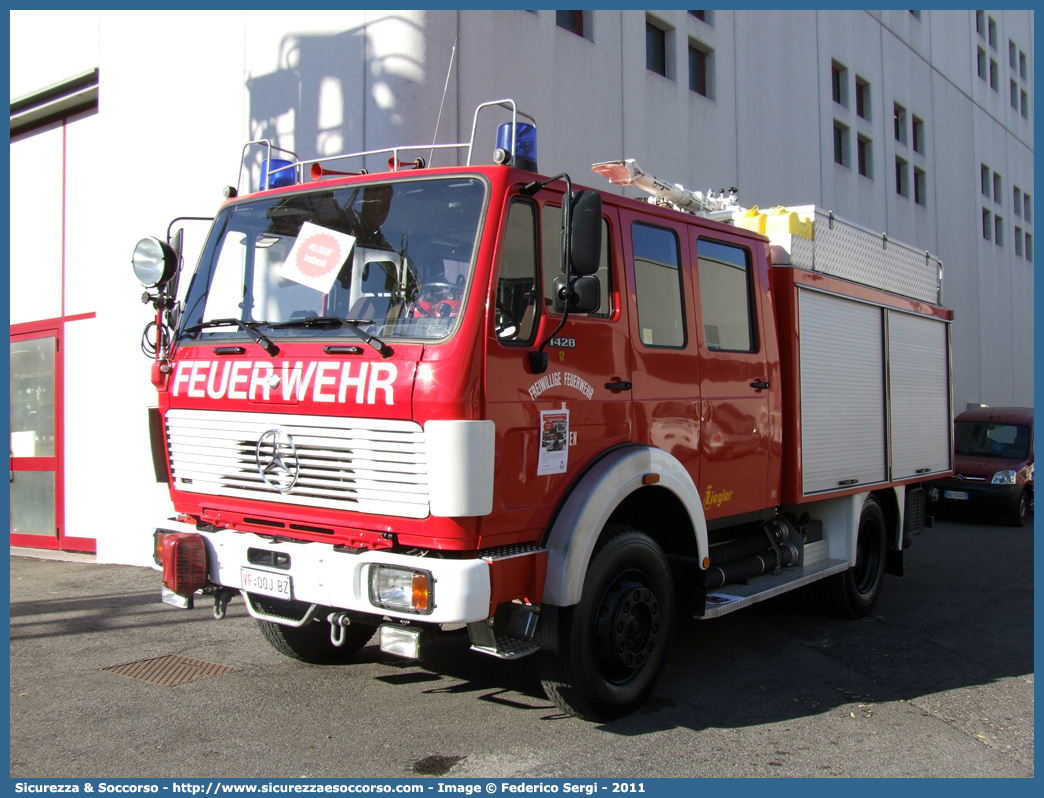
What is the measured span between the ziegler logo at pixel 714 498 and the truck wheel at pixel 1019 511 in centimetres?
918

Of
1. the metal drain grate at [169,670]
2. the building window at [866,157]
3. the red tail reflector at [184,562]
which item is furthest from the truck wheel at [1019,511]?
the red tail reflector at [184,562]

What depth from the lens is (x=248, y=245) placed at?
491 cm

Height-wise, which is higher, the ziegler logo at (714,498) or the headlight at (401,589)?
the ziegler logo at (714,498)

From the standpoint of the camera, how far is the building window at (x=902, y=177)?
21.3 metres

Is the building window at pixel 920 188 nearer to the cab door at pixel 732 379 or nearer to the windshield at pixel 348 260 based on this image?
the cab door at pixel 732 379

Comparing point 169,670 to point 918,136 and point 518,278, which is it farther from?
point 918,136

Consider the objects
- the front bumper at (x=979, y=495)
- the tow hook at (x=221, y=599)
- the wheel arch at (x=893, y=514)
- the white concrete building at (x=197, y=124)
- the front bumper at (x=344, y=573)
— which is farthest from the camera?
the front bumper at (x=979, y=495)

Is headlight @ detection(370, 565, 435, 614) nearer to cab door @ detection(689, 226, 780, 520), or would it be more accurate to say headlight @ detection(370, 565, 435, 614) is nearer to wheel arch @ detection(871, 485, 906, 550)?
cab door @ detection(689, 226, 780, 520)

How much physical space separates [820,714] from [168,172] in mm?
7657

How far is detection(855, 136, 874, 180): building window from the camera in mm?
19578

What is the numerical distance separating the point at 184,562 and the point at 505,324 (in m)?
1.97

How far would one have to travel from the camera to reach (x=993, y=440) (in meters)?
14.0

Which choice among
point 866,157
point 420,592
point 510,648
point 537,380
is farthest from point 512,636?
point 866,157

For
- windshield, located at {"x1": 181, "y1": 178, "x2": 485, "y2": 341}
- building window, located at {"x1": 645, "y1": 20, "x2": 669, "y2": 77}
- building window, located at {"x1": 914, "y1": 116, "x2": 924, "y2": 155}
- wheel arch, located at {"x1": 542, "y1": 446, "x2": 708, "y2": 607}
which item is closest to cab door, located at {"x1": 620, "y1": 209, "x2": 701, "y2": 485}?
wheel arch, located at {"x1": 542, "y1": 446, "x2": 708, "y2": 607}
